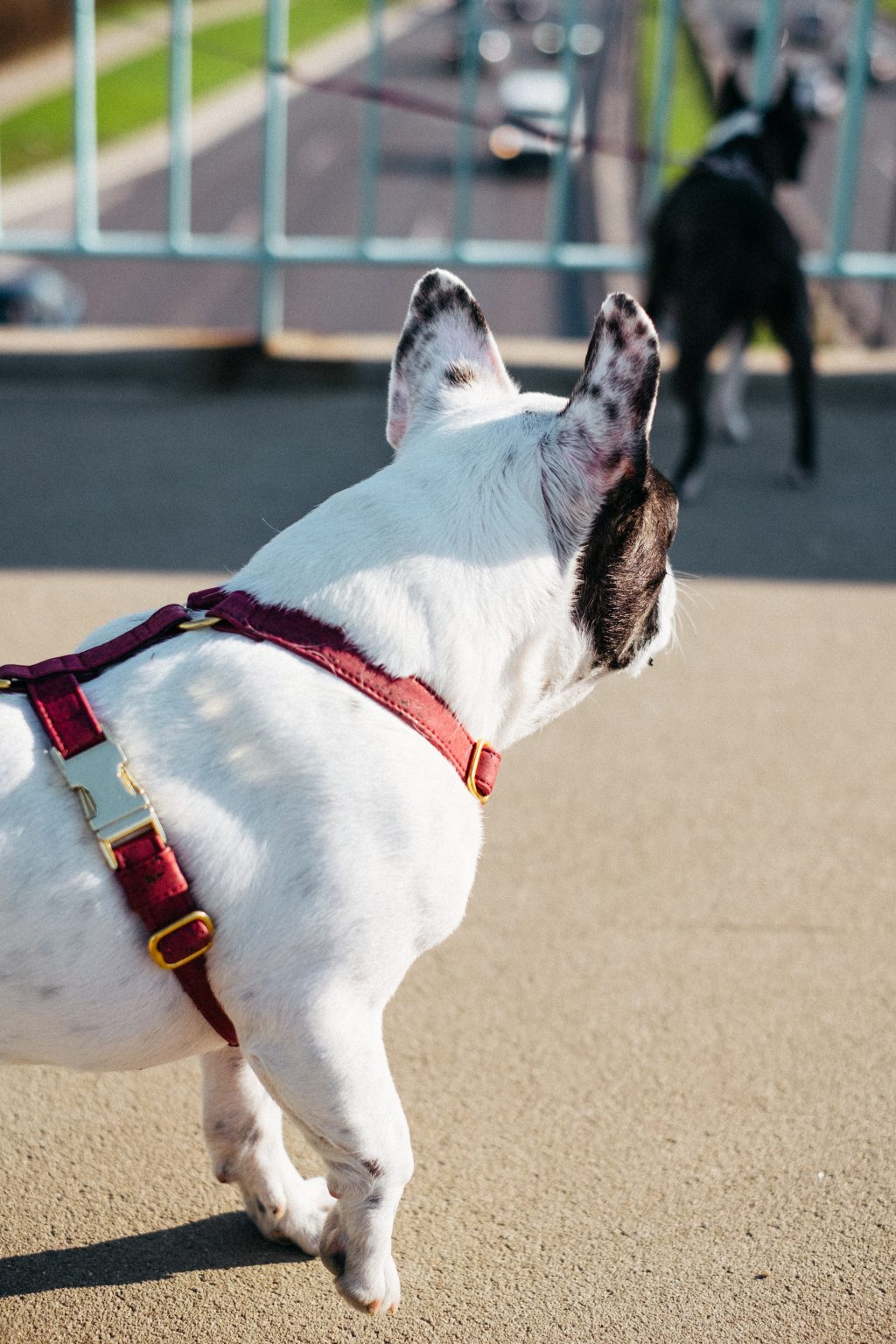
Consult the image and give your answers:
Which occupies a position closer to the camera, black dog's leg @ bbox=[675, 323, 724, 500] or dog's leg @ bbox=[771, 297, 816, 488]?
black dog's leg @ bbox=[675, 323, 724, 500]

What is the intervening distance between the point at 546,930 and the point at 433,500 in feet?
5.19

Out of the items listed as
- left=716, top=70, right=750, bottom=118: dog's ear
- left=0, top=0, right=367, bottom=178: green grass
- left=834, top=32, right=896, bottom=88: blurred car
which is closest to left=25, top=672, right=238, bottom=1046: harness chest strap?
left=716, top=70, right=750, bottom=118: dog's ear

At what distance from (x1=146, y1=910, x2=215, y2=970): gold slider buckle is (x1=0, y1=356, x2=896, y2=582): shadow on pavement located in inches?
116

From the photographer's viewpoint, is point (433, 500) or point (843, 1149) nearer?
point (433, 500)

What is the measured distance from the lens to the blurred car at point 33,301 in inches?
749

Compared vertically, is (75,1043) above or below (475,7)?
below

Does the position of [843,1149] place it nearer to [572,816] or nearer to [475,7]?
[572,816]

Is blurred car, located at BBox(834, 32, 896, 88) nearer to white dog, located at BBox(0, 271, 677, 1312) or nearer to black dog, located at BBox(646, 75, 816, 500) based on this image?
black dog, located at BBox(646, 75, 816, 500)

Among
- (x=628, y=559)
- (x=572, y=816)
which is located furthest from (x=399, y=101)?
(x=628, y=559)

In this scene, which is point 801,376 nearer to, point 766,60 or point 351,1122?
point 766,60

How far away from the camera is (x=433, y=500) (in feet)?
7.68

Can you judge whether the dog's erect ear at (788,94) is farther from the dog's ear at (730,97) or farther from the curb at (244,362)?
the curb at (244,362)

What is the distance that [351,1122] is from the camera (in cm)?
221

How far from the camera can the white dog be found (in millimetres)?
2131
